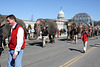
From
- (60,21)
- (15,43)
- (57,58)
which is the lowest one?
(57,58)

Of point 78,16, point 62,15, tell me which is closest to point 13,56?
point 78,16

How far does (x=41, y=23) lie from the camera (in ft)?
45.0

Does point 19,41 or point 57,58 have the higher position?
point 19,41

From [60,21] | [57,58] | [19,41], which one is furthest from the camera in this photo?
[60,21]

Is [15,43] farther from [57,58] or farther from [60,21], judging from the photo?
[60,21]

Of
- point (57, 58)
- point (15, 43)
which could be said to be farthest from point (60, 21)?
point (15, 43)

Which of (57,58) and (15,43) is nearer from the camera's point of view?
(15,43)

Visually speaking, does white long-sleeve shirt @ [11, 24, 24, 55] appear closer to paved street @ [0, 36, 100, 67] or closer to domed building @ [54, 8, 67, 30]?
paved street @ [0, 36, 100, 67]

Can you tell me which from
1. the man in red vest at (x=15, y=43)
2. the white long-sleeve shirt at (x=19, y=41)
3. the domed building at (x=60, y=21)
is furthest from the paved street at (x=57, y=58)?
the domed building at (x=60, y=21)

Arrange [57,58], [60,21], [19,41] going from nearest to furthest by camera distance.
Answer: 1. [19,41]
2. [57,58]
3. [60,21]

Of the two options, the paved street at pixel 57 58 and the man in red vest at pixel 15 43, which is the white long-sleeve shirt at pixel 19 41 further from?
the paved street at pixel 57 58

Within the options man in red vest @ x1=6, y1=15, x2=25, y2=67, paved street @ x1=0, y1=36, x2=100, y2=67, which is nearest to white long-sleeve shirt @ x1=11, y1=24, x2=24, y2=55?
man in red vest @ x1=6, y1=15, x2=25, y2=67

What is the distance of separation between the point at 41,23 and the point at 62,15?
11319 cm

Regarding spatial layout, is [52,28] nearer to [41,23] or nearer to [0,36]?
[41,23]
